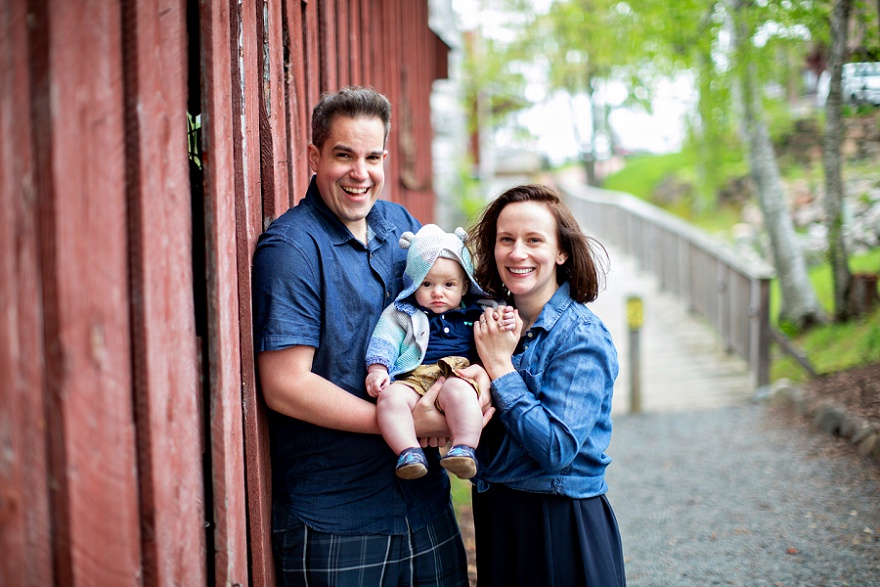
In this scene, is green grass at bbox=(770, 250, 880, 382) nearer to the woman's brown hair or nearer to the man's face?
the woman's brown hair

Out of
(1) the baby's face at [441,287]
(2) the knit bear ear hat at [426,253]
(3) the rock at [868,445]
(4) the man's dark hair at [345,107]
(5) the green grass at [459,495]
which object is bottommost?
(5) the green grass at [459,495]

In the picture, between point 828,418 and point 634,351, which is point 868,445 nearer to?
point 828,418

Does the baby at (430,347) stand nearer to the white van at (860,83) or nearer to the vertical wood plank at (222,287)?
the vertical wood plank at (222,287)

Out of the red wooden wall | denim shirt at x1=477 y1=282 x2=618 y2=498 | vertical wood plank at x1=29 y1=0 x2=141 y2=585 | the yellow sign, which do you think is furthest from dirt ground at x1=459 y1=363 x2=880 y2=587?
vertical wood plank at x1=29 y1=0 x2=141 y2=585

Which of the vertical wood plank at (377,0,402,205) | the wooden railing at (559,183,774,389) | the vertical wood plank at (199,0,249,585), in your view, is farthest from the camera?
the wooden railing at (559,183,774,389)

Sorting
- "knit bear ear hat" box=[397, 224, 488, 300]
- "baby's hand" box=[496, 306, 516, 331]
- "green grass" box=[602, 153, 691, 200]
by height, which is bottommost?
"baby's hand" box=[496, 306, 516, 331]

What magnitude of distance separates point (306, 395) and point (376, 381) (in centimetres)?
22

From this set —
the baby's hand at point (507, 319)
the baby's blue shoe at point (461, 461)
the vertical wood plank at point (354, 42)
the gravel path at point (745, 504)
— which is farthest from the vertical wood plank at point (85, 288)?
the gravel path at point (745, 504)

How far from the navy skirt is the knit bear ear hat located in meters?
0.74

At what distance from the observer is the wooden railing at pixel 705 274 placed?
895 cm

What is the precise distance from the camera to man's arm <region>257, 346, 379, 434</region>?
Result: 2305 mm

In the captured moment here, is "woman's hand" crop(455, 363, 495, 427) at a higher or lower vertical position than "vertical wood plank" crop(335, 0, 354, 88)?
lower

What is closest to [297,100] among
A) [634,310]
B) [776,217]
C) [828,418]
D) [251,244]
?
[251,244]

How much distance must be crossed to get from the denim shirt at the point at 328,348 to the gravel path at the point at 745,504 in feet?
8.02
